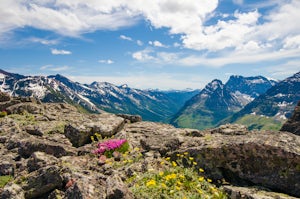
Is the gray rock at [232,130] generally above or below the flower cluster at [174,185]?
above

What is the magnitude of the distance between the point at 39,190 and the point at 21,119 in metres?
23.4

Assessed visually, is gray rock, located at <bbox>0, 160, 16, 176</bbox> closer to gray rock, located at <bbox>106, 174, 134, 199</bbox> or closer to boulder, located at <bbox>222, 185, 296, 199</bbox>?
gray rock, located at <bbox>106, 174, 134, 199</bbox>

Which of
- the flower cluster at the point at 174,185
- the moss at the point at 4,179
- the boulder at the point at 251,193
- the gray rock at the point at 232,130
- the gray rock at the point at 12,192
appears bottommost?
the moss at the point at 4,179

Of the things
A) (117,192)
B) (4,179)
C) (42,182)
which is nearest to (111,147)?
(42,182)

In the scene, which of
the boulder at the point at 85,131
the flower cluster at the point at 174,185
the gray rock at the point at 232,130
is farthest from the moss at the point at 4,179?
the gray rock at the point at 232,130

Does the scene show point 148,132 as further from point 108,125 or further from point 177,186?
point 177,186

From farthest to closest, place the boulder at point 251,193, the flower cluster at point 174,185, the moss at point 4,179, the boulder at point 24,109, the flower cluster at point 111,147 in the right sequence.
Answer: the boulder at point 24,109
the flower cluster at point 111,147
the moss at point 4,179
the boulder at point 251,193
the flower cluster at point 174,185

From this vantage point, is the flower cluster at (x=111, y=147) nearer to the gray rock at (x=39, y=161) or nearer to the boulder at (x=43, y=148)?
the boulder at (x=43, y=148)

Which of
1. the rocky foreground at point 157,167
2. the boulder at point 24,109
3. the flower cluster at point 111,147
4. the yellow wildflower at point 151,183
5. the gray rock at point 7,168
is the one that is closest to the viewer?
the yellow wildflower at point 151,183

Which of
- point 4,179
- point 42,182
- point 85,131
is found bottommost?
point 4,179

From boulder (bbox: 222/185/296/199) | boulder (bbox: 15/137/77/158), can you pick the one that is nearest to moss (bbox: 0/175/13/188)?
boulder (bbox: 15/137/77/158)

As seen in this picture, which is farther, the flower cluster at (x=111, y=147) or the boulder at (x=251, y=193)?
the flower cluster at (x=111, y=147)

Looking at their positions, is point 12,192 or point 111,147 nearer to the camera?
point 12,192

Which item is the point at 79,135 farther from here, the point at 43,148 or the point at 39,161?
the point at 39,161
